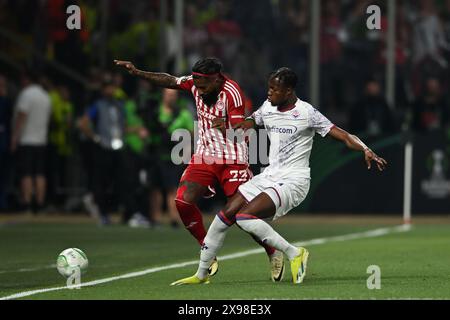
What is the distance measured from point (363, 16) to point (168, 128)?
4.99 metres

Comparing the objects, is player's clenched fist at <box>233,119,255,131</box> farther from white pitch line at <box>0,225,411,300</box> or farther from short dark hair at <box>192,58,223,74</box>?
white pitch line at <box>0,225,411,300</box>

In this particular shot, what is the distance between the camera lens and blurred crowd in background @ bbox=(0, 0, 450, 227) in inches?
957

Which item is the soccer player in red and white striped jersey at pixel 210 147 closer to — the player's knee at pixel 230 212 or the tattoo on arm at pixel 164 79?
the tattoo on arm at pixel 164 79

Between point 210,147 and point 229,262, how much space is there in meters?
1.95

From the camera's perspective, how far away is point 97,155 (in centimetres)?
2234

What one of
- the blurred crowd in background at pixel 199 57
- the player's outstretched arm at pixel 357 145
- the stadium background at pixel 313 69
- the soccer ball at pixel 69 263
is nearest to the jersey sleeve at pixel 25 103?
the blurred crowd in background at pixel 199 57

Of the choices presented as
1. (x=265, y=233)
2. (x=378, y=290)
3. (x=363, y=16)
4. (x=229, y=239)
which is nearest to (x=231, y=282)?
(x=265, y=233)

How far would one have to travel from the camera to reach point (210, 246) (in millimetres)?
12180

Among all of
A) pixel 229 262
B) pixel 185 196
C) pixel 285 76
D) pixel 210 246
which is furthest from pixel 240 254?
pixel 285 76

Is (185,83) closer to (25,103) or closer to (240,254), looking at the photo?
(240,254)

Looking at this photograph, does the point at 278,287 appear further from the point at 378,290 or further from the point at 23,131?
the point at 23,131

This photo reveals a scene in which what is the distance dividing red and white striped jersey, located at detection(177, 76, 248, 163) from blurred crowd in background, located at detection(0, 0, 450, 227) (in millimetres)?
10065

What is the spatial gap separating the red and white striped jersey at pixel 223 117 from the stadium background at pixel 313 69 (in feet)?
34.6

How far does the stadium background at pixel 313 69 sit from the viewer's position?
80.0 ft
